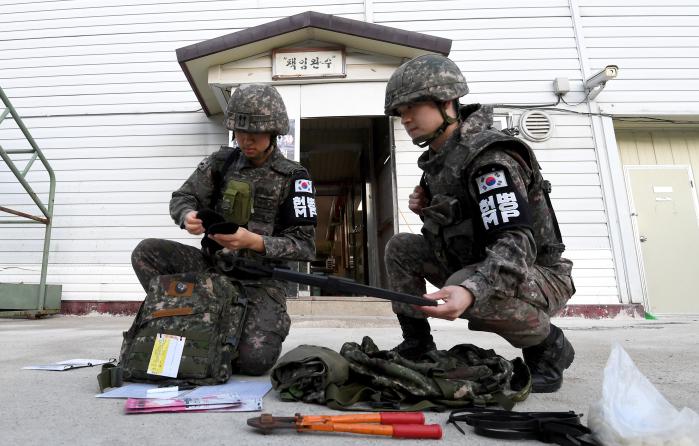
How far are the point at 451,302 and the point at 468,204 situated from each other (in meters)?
0.45

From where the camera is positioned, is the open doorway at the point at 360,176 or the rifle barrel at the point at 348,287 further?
the open doorway at the point at 360,176

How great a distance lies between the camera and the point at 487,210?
125cm

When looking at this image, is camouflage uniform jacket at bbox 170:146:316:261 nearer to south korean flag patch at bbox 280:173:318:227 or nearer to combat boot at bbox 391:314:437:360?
south korean flag patch at bbox 280:173:318:227

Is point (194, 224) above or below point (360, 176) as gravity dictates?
below

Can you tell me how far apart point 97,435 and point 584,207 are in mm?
5113

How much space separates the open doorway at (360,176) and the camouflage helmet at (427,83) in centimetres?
329

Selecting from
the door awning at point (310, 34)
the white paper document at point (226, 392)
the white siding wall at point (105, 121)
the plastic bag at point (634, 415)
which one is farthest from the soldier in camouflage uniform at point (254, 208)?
the white siding wall at point (105, 121)

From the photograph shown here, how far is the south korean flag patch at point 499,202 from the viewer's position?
1200 mm

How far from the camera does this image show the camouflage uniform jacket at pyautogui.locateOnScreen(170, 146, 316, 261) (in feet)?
6.08

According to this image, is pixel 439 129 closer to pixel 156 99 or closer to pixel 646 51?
pixel 156 99

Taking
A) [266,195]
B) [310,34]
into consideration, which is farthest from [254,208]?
[310,34]

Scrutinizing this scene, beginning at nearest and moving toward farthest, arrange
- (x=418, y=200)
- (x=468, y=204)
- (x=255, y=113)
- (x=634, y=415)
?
(x=634, y=415)
(x=468, y=204)
(x=418, y=200)
(x=255, y=113)

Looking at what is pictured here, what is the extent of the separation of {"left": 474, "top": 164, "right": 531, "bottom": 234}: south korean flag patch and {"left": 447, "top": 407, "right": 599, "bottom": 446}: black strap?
1.64ft

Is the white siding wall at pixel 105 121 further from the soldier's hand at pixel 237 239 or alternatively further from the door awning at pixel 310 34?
the soldier's hand at pixel 237 239
